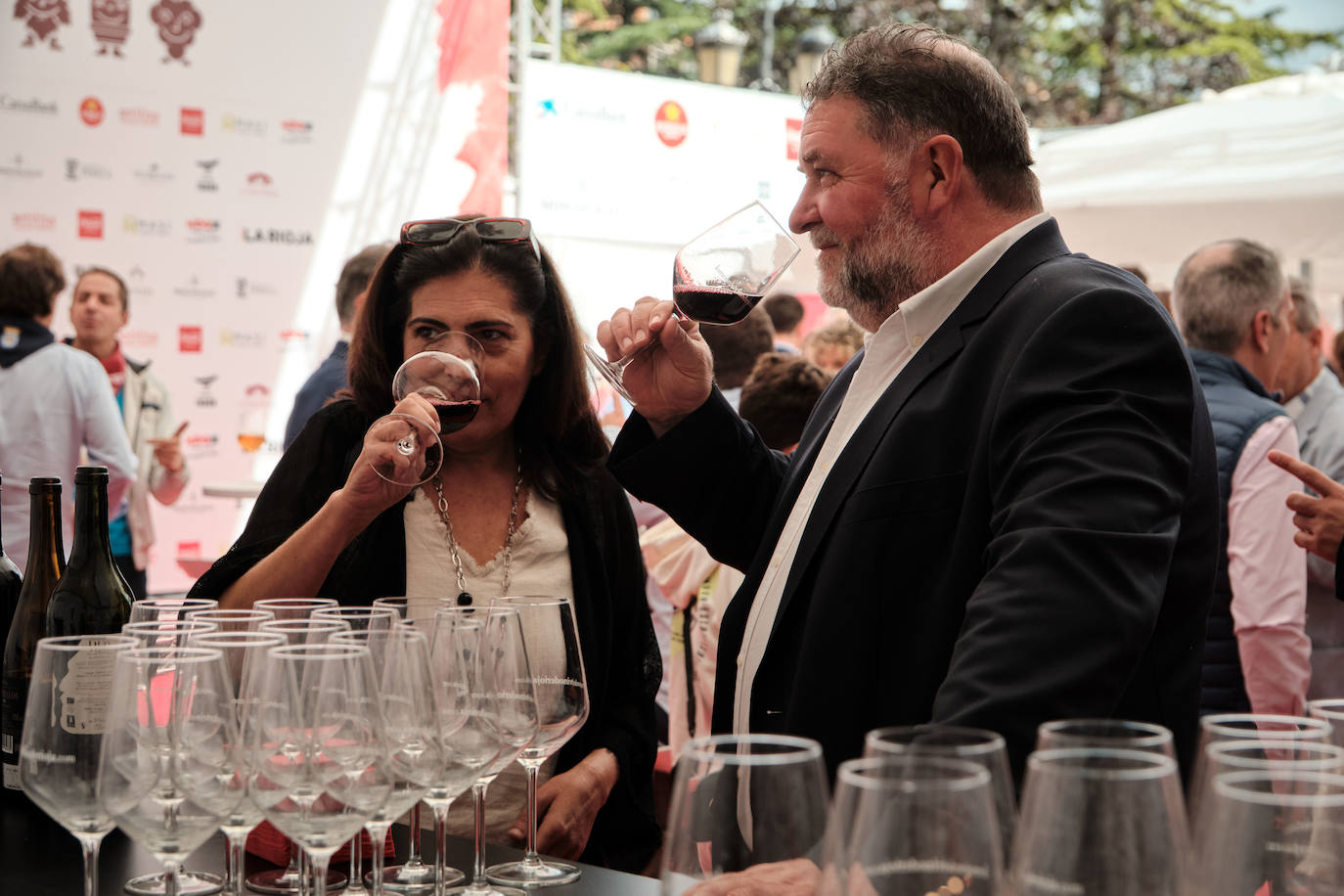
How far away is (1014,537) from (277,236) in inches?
263

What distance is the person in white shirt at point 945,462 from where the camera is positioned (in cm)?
141

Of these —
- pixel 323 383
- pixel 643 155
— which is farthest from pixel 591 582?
pixel 643 155

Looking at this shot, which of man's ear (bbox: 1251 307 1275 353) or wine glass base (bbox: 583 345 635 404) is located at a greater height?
man's ear (bbox: 1251 307 1275 353)

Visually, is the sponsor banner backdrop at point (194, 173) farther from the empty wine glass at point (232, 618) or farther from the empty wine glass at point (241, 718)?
the empty wine glass at point (241, 718)

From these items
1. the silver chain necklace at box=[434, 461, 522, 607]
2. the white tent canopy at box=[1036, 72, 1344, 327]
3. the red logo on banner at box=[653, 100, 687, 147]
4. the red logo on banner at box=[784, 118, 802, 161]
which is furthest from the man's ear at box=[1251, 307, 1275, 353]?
the red logo on banner at box=[784, 118, 802, 161]

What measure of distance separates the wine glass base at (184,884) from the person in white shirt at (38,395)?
3.82 m

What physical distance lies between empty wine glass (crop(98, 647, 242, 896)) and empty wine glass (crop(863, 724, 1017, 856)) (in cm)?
63

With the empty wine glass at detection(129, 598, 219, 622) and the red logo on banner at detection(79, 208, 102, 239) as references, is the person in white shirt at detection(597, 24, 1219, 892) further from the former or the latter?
the red logo on banner at detection(79, 208, 102, 239)

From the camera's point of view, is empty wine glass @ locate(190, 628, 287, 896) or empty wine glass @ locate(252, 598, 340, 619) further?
empty wine glass @ locate(252, 598, 340, 619)

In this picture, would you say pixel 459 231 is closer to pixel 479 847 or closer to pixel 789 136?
pixel 479 847

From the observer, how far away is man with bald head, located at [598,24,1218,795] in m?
1.41

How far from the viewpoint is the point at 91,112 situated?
6.80 metres

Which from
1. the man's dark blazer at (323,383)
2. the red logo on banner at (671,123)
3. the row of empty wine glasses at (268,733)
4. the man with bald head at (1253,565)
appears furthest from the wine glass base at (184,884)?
the red logo on banner at (671,123)

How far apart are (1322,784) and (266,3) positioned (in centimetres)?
761
